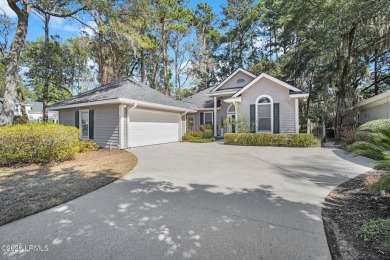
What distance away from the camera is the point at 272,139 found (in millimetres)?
12148

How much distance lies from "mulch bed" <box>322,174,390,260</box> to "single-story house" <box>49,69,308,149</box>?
9.10m

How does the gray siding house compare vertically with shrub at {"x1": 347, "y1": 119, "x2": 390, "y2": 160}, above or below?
above

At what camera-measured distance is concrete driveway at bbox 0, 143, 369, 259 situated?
2.30m

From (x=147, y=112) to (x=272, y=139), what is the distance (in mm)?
8072

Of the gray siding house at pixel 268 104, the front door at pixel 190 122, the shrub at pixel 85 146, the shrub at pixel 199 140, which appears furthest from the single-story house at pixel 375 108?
the shrub at pixel 85 146

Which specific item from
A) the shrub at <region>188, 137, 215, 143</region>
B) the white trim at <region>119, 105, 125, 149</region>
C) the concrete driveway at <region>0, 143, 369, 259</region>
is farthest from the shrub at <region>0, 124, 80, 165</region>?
the shrub at <region>188, 137, 215, 143</region>

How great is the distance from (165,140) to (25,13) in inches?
405

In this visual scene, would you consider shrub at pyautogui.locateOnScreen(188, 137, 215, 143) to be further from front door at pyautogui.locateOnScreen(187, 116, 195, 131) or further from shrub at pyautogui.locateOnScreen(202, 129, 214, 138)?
front door at pyautogui.locateOnScreen(187, 116, 195, 131)

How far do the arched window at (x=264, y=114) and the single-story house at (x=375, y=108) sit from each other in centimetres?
601

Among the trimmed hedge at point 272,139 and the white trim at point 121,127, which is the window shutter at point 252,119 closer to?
the trimmed hedge at point 272,139

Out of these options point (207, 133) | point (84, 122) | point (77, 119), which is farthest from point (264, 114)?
point (77, 119)

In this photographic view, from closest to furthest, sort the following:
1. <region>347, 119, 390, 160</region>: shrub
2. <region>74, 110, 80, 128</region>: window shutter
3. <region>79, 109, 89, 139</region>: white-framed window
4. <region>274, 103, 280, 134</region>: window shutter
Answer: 1. <region>347, 119, 390, 160</region>: shrub
2. <region>79, 109, 89, 139</region>: white-framed window
3. <region>74, 110, 80, 128</region>: window shutter
4. <region>274, 103, 280, 134</region>: window shutter

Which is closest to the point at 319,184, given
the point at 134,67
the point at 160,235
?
the point at 160,235

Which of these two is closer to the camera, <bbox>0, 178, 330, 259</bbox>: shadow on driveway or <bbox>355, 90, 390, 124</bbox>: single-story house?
<bbox>0, 178, 330, 259</bbox>: shadow on driveway
